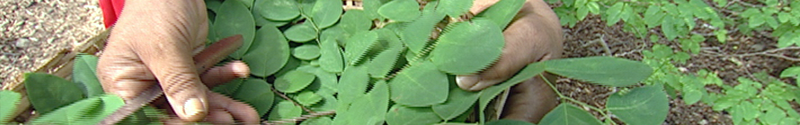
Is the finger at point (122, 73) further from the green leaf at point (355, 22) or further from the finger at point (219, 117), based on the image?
the green leaf at point (355, 22)

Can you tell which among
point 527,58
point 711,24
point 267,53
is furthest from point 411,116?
point 711,24

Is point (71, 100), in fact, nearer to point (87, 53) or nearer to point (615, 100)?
point (87, 53)

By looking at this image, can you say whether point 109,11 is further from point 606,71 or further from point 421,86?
point 606,71

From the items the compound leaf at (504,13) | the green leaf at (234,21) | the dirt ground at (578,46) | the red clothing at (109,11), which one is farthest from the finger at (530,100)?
the dirt ground at (578,46)

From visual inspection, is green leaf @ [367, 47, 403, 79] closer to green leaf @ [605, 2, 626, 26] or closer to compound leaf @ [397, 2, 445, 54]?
compound leaf @ [397, 2, 445, 54]

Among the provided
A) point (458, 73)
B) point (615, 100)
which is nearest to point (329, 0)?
point (458, 73)

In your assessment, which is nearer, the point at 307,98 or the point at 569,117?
the point at 569,117
